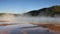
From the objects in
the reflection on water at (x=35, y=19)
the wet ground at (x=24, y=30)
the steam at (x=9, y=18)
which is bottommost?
the wet ground at (x=24, y=30)

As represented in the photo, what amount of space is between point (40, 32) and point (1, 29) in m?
0.46

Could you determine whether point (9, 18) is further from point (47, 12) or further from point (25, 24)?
point (47, 12)

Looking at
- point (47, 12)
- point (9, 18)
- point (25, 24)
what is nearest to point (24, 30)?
point (25, 24)

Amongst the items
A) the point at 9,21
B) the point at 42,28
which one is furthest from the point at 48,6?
the point at 9,21

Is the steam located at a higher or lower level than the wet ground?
higher

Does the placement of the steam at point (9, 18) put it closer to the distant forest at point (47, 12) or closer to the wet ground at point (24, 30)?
the wet ground at point (24, 30)

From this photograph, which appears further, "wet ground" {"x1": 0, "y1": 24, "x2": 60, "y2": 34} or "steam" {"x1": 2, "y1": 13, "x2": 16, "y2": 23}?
"steam" {"x1": 2, "y1": 13, "x2": 16, "y2": 23}

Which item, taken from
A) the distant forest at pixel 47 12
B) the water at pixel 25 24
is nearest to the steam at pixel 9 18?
the water at pixel 25 24

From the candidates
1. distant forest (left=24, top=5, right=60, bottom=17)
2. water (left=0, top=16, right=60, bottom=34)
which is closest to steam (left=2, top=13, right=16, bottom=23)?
water (left=0, top=16, right=60, bottom=34)

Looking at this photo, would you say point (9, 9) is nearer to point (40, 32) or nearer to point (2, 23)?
point (2, 23)

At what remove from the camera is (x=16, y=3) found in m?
1.52

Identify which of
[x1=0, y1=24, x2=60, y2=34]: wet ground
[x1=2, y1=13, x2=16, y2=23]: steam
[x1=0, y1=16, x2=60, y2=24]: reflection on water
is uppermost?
[x1=2, y1=13, x2=16, y2=23]: steam

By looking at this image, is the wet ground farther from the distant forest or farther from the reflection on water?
the distant forest

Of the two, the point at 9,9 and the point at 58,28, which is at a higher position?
the point at 9,9
